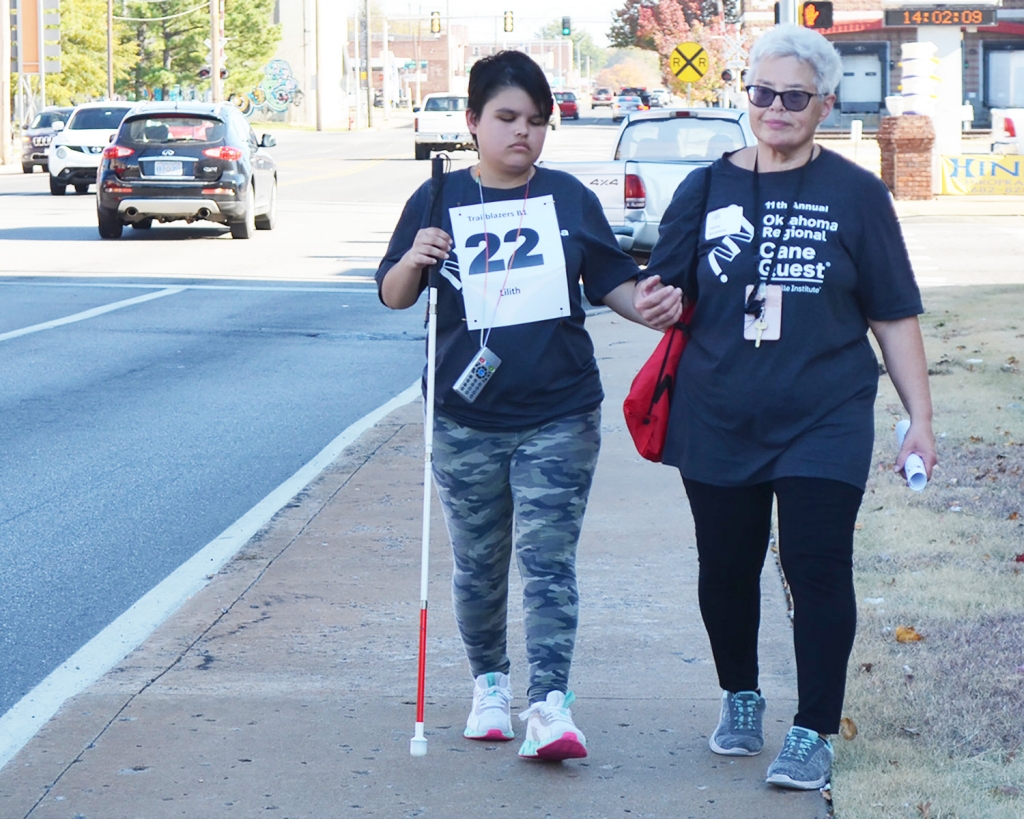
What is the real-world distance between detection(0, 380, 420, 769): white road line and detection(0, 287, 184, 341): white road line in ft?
19.0

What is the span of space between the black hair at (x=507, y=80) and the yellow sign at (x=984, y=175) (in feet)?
88.3

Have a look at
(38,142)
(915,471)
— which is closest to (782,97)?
(915,471)

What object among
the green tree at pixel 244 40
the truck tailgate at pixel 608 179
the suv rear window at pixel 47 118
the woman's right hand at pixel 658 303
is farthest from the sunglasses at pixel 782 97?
the green tree at pixel 244 40

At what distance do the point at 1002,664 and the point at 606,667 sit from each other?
1199 millimetres

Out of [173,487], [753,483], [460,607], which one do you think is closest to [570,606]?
[460,607]

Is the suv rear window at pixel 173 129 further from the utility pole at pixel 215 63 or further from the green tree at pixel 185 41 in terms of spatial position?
the green tree at pixel 185 41

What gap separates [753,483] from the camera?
4129 mm

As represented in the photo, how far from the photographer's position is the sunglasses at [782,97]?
13.2 feet

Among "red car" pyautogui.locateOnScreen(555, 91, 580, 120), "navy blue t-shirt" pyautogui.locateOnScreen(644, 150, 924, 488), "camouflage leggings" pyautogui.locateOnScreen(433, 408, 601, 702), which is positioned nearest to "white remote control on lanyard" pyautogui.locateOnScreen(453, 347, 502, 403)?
"camouflage leggings" pyautogui.locateOnScreen(433, 408, 601, 702)

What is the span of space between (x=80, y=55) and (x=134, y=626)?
62.1 meters

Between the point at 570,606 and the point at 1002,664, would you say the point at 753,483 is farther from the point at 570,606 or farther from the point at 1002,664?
the point at 1002,664

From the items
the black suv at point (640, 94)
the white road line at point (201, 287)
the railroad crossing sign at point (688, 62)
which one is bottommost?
the white road line at point (201, 287)

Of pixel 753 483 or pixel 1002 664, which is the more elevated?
pixel 753 483

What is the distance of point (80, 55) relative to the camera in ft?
211
